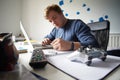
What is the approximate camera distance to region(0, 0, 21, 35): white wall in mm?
2695

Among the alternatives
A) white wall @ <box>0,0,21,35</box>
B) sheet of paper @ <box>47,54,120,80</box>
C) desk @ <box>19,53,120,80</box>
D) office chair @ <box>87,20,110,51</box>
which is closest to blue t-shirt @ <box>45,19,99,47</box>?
office chair @ <box>87,20,110,51</box>

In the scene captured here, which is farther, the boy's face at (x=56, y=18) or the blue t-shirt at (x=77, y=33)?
the boy's face at (x=56, y=18)

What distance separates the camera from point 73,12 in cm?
291

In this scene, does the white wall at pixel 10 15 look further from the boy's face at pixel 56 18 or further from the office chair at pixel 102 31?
the office chair at pixel 102 31

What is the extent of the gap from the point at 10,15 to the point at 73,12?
4.01 ft

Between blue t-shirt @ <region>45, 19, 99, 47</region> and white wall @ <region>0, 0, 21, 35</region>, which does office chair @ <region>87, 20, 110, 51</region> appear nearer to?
blue t-shirt @ <region>45, 19, 99, 47</region>

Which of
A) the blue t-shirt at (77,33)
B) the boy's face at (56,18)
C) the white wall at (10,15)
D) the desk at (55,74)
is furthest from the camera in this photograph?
the white wall at (10,15)

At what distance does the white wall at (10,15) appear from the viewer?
2.70m

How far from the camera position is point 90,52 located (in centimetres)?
77

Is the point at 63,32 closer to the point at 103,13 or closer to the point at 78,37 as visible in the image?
the point at 78,37

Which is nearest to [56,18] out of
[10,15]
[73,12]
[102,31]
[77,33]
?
[77,33]

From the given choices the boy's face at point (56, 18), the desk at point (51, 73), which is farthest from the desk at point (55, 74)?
the boy's face at point (56, 18)

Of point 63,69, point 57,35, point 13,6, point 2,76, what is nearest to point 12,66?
point 2,76

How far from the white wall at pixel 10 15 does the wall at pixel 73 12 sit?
126 mm
